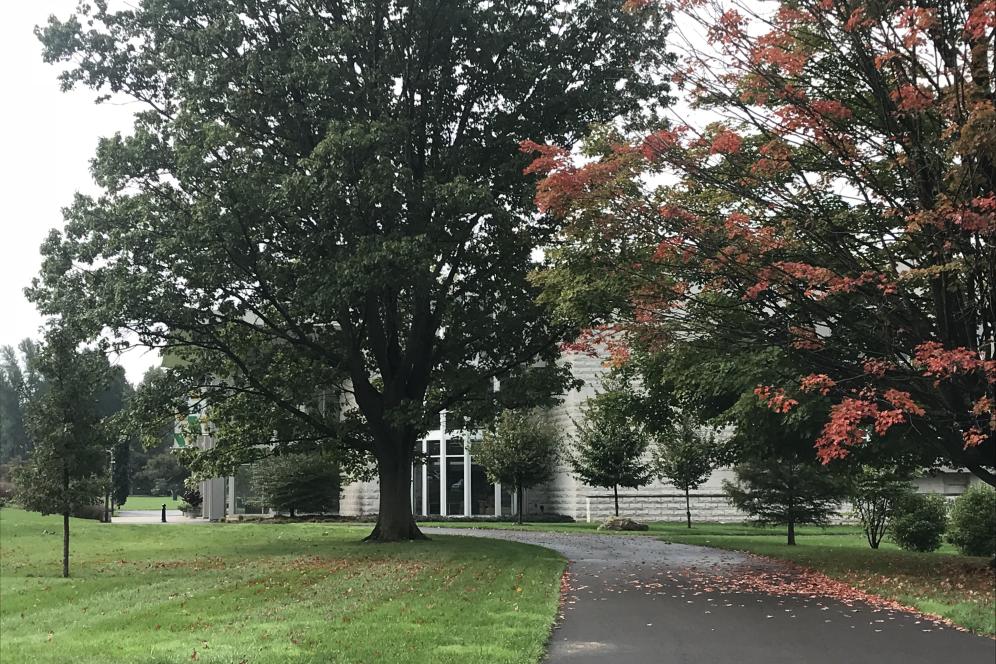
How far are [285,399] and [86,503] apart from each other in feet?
21.2

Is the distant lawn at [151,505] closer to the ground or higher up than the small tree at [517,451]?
closer to the ground

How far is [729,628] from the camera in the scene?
9336 millimetres

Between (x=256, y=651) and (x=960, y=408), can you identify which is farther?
(x=960, y=408)

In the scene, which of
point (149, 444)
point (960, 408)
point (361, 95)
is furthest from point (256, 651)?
point (149, 444)

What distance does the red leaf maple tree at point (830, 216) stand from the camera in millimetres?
10484

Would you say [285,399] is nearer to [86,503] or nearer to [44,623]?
[86,503]

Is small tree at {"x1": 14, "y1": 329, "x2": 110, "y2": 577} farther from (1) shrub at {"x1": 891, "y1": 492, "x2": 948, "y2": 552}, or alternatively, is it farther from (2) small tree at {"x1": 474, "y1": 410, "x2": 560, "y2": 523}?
(1) shrub at {"x1": 891, "y1": 492, "x2": 948, "y2": 552}

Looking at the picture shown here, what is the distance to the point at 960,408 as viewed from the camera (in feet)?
39.2

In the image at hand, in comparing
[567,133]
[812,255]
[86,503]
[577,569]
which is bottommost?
[577,569]

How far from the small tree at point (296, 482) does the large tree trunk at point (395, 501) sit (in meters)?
13.4

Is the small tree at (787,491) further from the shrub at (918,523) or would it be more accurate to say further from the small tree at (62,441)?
the small tree at (62,441)

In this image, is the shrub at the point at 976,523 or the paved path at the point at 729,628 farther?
the shrub at the point at 976,523

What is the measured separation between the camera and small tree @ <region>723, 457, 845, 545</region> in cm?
2347

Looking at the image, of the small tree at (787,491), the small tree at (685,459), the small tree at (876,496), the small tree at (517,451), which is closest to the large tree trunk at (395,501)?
the small tree at (787,491)
